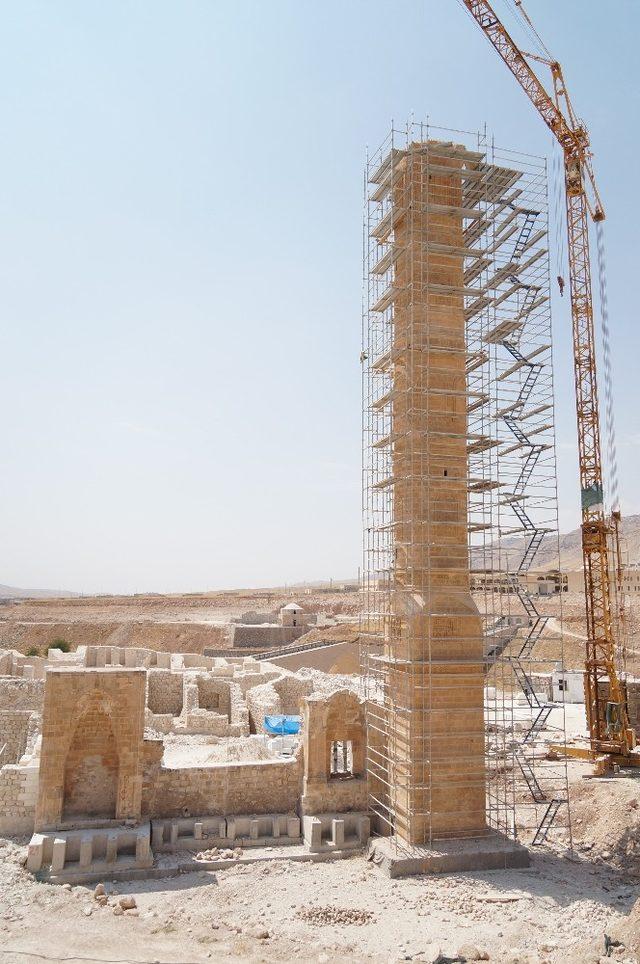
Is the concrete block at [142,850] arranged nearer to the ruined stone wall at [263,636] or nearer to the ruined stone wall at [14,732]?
the ruined stone wall at [14,732]

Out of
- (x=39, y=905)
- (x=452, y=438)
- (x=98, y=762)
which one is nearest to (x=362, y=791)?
(x=98, y=762)

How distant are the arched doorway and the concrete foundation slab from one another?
574 cm

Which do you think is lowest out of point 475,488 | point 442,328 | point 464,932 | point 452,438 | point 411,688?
point 464,932

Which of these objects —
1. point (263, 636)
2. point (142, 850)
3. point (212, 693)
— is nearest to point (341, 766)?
point (142, 850)

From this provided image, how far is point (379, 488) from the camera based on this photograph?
17812mm

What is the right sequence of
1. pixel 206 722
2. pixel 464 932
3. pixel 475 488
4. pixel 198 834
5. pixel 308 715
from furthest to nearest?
pixel 206 722, pixel 475 488, pixel 308 715, pixel 198 834, pixel 464 932

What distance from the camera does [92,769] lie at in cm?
1520

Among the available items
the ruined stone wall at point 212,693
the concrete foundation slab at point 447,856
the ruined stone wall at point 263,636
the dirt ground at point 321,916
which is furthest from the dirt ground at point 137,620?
the dirt ground at point 321,916

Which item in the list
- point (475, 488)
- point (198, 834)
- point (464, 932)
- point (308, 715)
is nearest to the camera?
point (464, 932)

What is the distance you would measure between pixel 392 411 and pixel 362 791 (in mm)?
8899

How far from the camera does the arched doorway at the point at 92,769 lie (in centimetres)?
1500

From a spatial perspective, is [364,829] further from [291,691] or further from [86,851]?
[291,691]

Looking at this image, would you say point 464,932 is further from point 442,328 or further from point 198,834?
point 442,328

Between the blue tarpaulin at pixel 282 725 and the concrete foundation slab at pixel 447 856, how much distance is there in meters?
7.09
